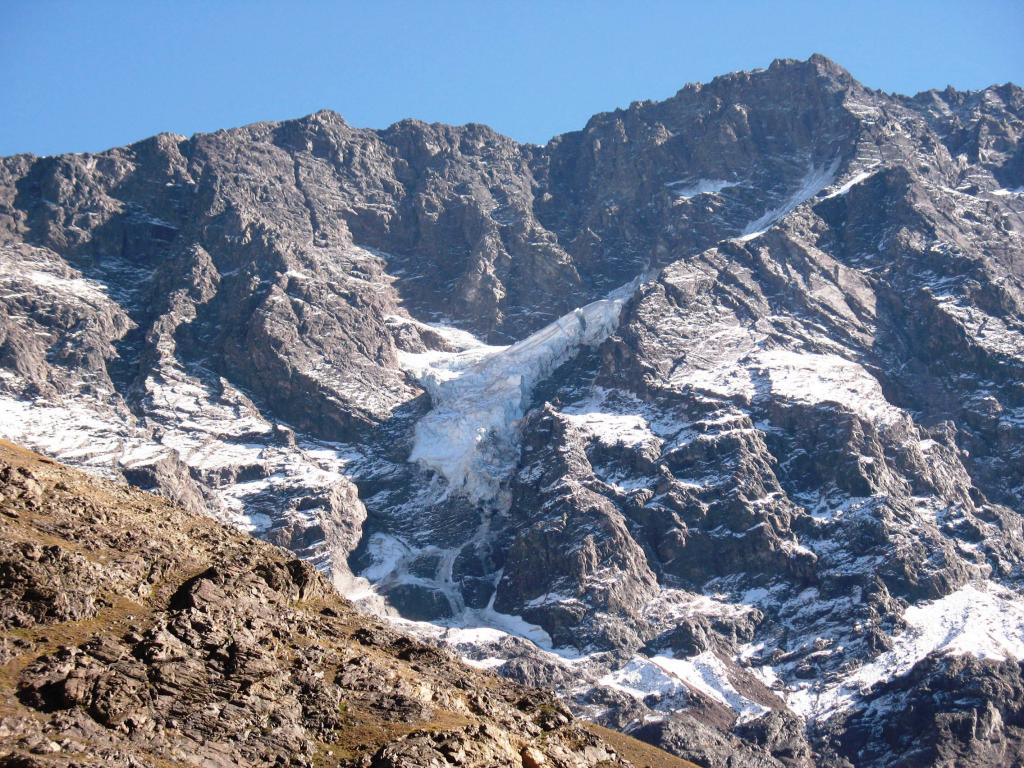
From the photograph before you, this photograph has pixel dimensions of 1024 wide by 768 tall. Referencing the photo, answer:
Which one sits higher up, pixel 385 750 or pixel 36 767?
pixel 385 750

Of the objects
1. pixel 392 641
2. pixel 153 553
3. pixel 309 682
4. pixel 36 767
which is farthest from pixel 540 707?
pixel 36 767

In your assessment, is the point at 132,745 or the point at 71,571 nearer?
the point at 132,745

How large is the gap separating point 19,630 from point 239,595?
59.6 feet

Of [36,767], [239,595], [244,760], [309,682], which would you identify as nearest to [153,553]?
[239,595]

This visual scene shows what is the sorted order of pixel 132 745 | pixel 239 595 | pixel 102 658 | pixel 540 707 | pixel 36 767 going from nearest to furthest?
pixel 36 767, pixel 132 745, pixel 102 658, pixel 239 595, pixel 540 707

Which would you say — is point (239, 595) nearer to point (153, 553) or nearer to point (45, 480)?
point (153, 553)

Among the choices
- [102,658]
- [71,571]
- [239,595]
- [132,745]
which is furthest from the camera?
[239,595]

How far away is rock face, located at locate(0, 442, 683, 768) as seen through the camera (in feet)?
274

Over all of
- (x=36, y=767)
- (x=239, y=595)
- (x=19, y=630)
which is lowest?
(x=36, y=767)

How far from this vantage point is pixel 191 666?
301 feet

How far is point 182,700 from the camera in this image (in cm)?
8875

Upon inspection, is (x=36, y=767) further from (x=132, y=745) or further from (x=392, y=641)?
(x=392, y=641)

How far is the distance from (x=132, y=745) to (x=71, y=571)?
16.4 meters

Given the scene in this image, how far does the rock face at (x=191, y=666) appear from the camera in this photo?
83.6 m
